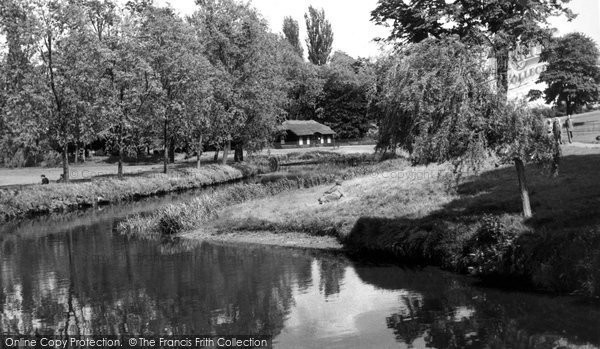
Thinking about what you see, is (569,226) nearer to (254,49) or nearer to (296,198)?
(296,198)

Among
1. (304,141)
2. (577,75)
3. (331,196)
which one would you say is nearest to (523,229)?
(331,196)

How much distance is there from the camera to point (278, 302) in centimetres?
1886

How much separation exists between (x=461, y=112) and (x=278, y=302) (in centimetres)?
848

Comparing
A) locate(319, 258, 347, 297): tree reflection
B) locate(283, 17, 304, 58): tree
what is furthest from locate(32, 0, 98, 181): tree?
locate(283, 17, 304, 58): tree

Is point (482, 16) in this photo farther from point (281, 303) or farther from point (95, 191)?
point (95, 191)

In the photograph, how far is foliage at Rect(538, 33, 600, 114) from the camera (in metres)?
91.4

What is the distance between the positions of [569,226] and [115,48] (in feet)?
162

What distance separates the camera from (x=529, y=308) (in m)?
16.6

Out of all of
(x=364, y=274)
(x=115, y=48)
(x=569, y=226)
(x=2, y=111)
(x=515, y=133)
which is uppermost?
(x=115, y=48)

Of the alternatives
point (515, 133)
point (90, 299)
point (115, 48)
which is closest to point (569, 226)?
point (515, 133)

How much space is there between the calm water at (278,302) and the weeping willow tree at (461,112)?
14.7 feet

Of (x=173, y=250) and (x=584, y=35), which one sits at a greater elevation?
(x=584, y=35)

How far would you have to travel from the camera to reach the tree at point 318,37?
143 m

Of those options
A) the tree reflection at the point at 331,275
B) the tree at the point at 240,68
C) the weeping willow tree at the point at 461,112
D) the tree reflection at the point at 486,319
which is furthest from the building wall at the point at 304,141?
the tree reflection at the point at 486,319
